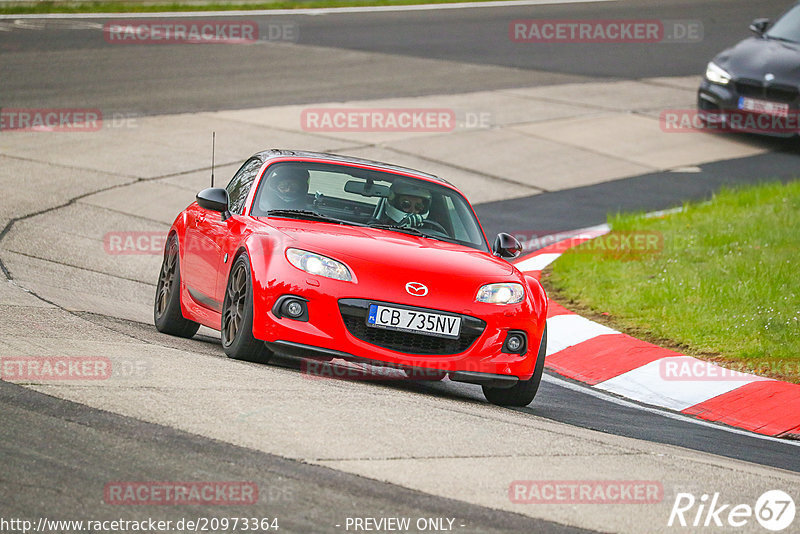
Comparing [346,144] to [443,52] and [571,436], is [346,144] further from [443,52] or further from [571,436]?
[571,436]

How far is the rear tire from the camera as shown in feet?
25.1

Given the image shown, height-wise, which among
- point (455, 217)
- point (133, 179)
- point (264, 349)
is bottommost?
point (133, 179)

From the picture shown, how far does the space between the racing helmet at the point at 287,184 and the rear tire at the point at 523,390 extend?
1845 millimetres

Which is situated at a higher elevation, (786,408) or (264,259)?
(264,259)

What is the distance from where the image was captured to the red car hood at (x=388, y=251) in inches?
286

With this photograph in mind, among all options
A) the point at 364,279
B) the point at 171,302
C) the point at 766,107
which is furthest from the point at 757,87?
the point at 364,279

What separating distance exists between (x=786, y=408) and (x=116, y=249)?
6.89 metres

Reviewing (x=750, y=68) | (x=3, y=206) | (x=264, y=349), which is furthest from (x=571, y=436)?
(x=750, y=68)

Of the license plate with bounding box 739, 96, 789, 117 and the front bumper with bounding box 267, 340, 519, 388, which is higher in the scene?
the front bumper with bounding box 267, 340, 519, 388

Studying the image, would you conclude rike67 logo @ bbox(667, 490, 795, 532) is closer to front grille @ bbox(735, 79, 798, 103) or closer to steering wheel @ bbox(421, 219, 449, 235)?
steering wheel @ bbox(421, 219, 449, 235)

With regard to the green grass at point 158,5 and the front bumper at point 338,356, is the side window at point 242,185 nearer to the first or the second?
the front bumper at point 338,356

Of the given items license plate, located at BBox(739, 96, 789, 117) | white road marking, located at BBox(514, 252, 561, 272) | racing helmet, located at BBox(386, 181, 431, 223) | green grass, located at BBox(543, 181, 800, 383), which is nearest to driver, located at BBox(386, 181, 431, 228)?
racing helmet, located at BBox(386, 181, 431, 223)

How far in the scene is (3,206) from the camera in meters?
13.2

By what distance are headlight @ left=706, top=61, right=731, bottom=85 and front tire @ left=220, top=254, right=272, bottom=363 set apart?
499 inches
